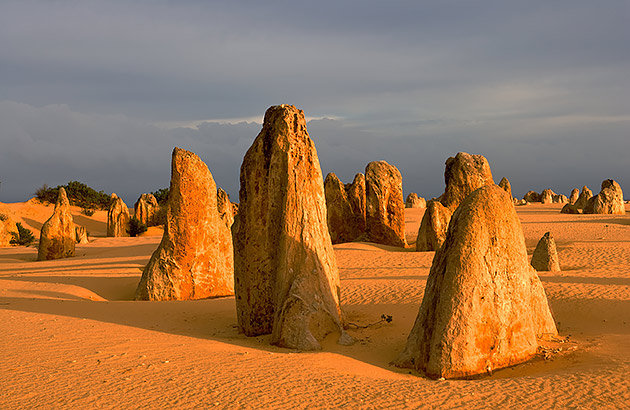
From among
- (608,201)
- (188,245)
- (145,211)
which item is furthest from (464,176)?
(145,211)

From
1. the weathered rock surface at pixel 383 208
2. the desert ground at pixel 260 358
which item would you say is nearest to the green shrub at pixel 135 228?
the weathered rock surface at pixel 383 208

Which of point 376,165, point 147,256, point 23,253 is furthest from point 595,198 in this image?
point 23,253

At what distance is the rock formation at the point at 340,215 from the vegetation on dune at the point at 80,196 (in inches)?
880

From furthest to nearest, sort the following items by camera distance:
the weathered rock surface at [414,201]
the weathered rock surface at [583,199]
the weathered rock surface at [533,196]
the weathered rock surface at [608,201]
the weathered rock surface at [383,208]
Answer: the weathered rock surface at [533,196]
the weathered rock surface at [414,201]
the weathered rock surface at [583,199]
the weathered rock surface at [608,201]
the weathered rock surface at [383,208]

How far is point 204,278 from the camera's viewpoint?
10.9m

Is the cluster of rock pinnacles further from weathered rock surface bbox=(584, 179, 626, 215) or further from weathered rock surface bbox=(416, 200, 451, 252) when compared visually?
weathered rock surface bbox=(584, 179, 626, 215)

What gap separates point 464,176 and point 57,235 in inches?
581

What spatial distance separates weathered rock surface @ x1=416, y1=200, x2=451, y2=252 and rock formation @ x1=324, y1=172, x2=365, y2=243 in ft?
13.6

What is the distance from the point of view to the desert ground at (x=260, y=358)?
4461 mm

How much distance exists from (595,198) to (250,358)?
30.5m

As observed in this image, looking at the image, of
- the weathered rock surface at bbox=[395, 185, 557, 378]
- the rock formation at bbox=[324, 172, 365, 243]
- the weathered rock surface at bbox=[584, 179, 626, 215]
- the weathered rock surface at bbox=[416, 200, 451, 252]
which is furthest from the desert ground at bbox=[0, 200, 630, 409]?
the weathered rock surface at bbox=[584, 179, 626, 215]

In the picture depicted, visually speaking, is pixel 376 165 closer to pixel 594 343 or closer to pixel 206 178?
pixel 206 178

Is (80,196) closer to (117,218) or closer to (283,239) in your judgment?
(117,218)

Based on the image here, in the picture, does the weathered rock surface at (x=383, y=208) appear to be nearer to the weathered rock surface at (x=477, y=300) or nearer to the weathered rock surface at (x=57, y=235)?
the weathered rock surface at (x=57, y=235)
